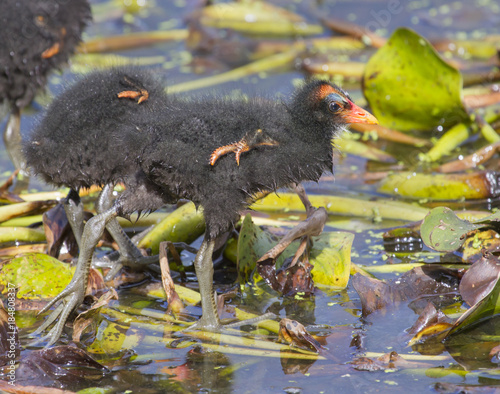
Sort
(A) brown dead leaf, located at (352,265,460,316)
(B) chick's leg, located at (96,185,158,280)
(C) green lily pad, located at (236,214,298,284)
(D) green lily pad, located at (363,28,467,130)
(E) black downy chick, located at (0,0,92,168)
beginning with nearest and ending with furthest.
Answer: (A) brown dead leaf, located at (352,265,460,316), (C) green lily pad, located at (236,214,298,284), (B) chick's leg, located at (96,185,158,280), (E) black downy chick, located at (0,0,92,168), (D) green lily pad, located at (363,28,467,130)

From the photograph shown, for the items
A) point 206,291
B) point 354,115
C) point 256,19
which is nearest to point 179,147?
point 206,291

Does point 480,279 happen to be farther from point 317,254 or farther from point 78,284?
point 78,284

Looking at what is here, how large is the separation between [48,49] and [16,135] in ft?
2.43

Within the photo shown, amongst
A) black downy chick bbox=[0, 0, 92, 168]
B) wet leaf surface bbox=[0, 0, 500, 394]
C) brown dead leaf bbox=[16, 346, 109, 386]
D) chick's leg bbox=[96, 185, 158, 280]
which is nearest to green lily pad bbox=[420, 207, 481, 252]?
wet leaf surface bbox=[0, 0, 500, 394]

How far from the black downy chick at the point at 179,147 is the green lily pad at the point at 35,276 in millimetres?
171

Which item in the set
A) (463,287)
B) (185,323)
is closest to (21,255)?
(185,323)

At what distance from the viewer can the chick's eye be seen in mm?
2830

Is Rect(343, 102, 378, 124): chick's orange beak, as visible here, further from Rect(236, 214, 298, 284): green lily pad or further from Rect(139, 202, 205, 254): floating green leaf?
Rect(139, 202, 205, 254): floating green leaf

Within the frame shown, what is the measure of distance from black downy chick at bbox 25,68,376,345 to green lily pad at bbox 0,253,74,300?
171 millimetres

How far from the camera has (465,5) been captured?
7738 mm

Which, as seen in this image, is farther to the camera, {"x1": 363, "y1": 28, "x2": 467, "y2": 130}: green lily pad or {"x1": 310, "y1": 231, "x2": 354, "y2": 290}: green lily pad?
{"x1": 363, "y1": 28, "x2": 467, "y2": 130}: green lily pad

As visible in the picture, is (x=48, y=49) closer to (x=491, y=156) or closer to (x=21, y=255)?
(x=21, y=255)

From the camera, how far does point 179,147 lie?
8.66ft

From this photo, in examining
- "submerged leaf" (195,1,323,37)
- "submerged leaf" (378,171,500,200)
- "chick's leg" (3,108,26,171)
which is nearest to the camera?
"submerged leaf" (378,171,500,200)
